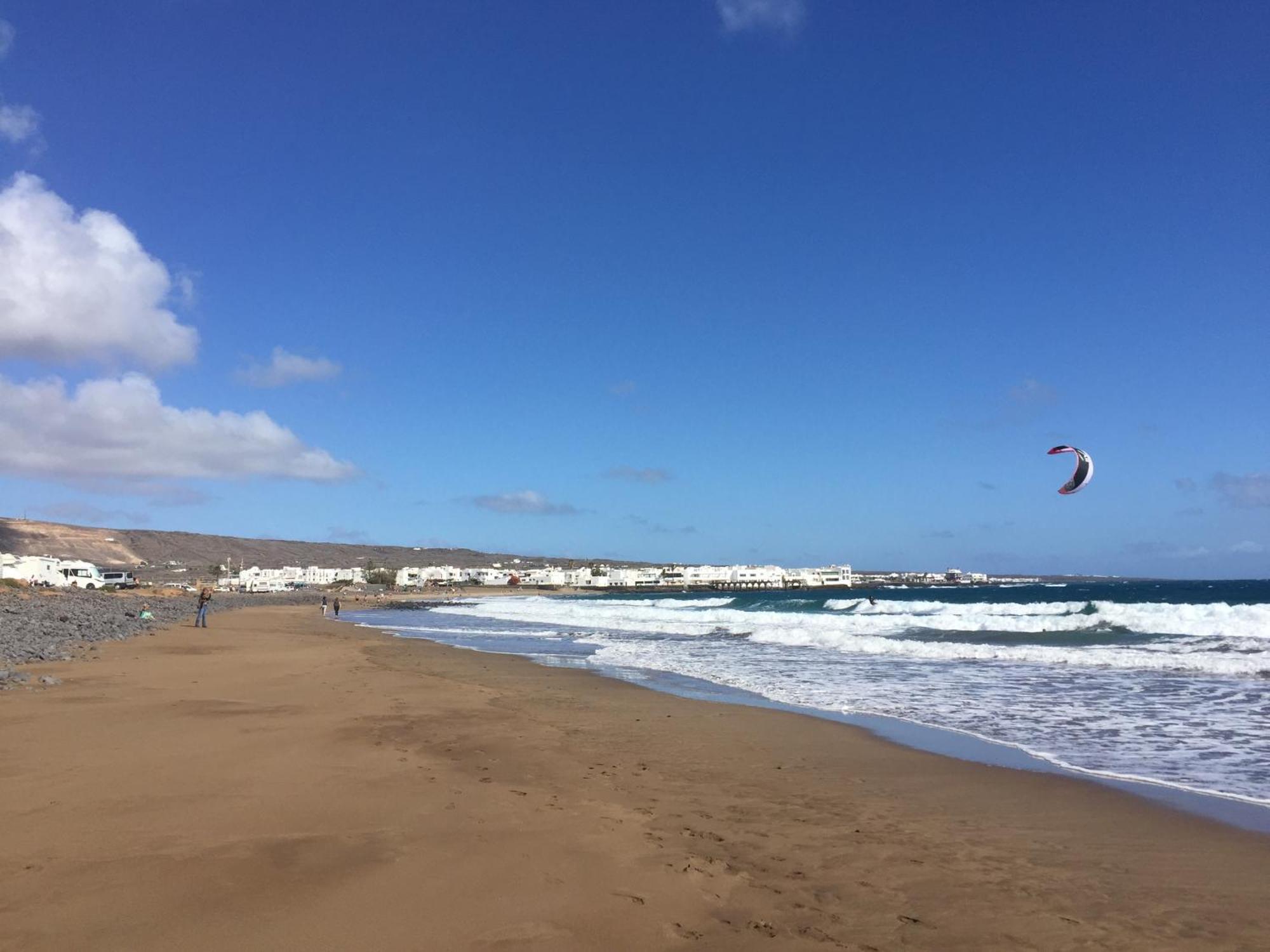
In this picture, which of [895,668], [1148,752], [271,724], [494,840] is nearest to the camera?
[494,840]

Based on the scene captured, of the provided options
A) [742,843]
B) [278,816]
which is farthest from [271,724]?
[742,843]

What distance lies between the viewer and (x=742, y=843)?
196 inches

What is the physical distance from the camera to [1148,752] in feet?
26.5

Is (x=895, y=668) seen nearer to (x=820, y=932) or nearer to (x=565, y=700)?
(x=565, y=700)

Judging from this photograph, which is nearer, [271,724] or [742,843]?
[742,843]

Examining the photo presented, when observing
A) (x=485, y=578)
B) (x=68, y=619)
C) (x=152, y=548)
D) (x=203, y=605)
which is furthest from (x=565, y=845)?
(x=152, y=548)

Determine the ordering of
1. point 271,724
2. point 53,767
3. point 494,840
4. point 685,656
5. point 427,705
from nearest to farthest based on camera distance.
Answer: point 494,840, point 53,767, point 271,724, point 427,705, point 685,656

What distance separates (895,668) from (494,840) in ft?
45.3

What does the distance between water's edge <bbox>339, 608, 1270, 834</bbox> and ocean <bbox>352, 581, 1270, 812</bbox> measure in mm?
128

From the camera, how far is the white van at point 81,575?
213ft

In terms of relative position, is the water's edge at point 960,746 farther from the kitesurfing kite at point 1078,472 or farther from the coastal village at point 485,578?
the coastal village at point 485,578

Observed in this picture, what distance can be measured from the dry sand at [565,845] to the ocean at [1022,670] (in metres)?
1.94

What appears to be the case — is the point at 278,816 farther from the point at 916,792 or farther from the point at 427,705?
the point at 427,705

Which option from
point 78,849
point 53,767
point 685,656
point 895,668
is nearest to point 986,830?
point 78,849
